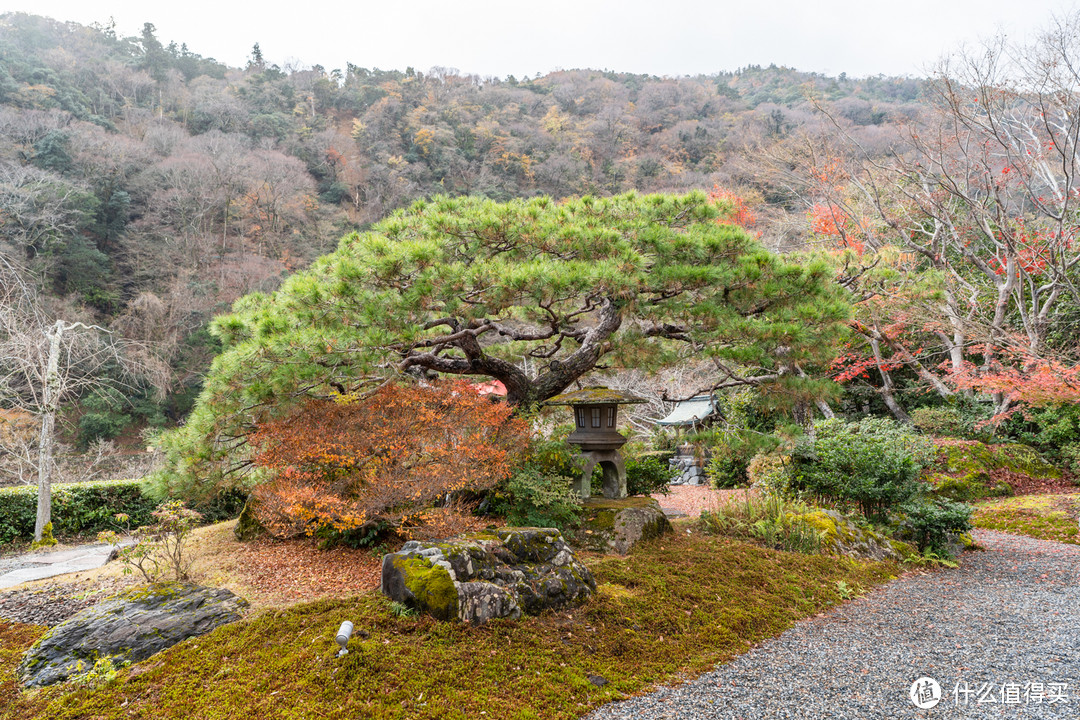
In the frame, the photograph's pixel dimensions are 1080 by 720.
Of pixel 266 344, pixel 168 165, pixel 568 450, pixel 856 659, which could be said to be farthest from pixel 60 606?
pixel 168 165

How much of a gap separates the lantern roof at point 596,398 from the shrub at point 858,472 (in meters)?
2.13

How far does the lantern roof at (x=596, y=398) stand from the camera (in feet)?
16.8

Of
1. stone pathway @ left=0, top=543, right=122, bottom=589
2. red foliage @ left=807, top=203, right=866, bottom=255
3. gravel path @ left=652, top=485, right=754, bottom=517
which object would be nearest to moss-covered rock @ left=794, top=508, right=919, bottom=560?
gravel path @ left=652, top=485, right=754, bottom=517

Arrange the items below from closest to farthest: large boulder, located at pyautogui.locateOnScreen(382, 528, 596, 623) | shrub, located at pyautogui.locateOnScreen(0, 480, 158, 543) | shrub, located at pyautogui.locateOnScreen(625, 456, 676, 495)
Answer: large boulder, located at pyautogui.locateOnScreen(382, 528, 596, 623) < shrub, located at pyautogui.locateOnScreen(625, 456, 676, 495) < shrub, located at pyautogui.locateOnScreen(0, 480, 158, 543)

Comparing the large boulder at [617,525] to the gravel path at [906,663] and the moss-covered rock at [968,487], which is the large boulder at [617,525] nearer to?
the gravel path at [906,663]

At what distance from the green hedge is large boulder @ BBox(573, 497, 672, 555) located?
17.0 feet

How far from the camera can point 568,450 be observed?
525 cm

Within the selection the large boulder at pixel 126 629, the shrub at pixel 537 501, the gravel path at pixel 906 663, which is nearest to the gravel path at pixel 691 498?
the shrub at pixel 537 501

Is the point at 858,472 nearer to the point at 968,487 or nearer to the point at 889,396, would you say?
the point at 968,487

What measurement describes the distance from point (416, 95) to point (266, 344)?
27.3 metres

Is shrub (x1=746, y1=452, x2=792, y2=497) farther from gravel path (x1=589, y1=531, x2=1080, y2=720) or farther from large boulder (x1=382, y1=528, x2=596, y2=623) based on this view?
large boulder (x1=382, y1=528, x2=596, y2=623)

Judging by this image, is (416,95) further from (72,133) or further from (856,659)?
(856,659)

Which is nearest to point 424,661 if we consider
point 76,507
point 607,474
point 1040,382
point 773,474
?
point 607,474

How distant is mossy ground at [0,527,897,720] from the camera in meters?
2.37
